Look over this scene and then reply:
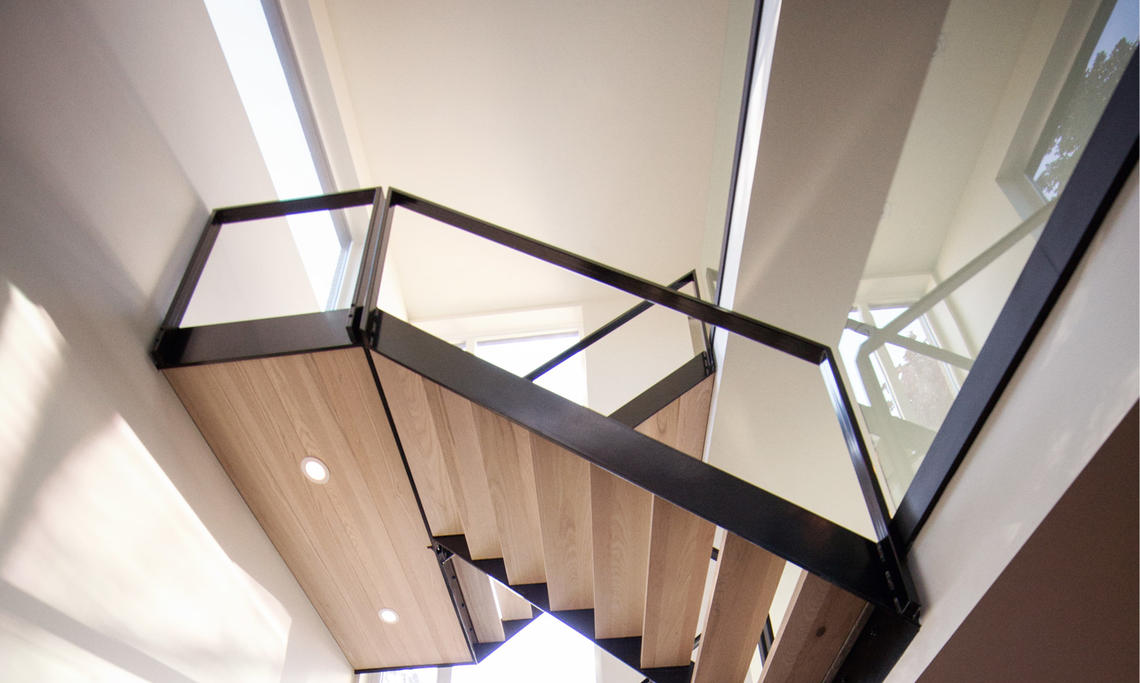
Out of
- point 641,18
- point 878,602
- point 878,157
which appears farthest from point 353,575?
point 641,18

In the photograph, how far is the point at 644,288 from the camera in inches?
88.4

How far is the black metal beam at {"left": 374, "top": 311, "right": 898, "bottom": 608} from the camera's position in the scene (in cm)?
160

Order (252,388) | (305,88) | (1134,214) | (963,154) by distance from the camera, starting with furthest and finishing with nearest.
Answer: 1. (305,88)
2. (252,388)
3. (963,154)
4. (1134,214)

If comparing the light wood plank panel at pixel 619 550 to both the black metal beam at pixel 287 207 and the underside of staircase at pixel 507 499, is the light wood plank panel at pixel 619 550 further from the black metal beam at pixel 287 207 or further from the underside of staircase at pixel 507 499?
the black metal beam at pixel 287 207

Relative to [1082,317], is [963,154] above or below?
above

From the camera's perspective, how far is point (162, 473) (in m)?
2.14

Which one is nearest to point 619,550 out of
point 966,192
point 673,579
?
point 673,579

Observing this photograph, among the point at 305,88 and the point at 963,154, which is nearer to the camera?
the point at 963,154

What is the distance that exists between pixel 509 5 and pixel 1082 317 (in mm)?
4203

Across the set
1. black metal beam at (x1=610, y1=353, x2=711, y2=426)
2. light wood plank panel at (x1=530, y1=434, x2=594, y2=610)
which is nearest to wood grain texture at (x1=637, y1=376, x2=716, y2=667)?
light wood plank panel at (x1=530, y1=434, x2=594, y2=610)

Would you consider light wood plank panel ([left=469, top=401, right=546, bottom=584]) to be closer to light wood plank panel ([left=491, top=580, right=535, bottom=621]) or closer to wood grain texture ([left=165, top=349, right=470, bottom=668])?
wood grain texture ([left=165, top=349, right=470, bottom=668])

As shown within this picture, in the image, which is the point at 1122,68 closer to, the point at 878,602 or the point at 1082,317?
the point at 1082,317

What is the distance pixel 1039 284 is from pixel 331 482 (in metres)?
2.53

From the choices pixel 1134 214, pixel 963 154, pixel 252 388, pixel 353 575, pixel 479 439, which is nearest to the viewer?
pixel 1134 214
